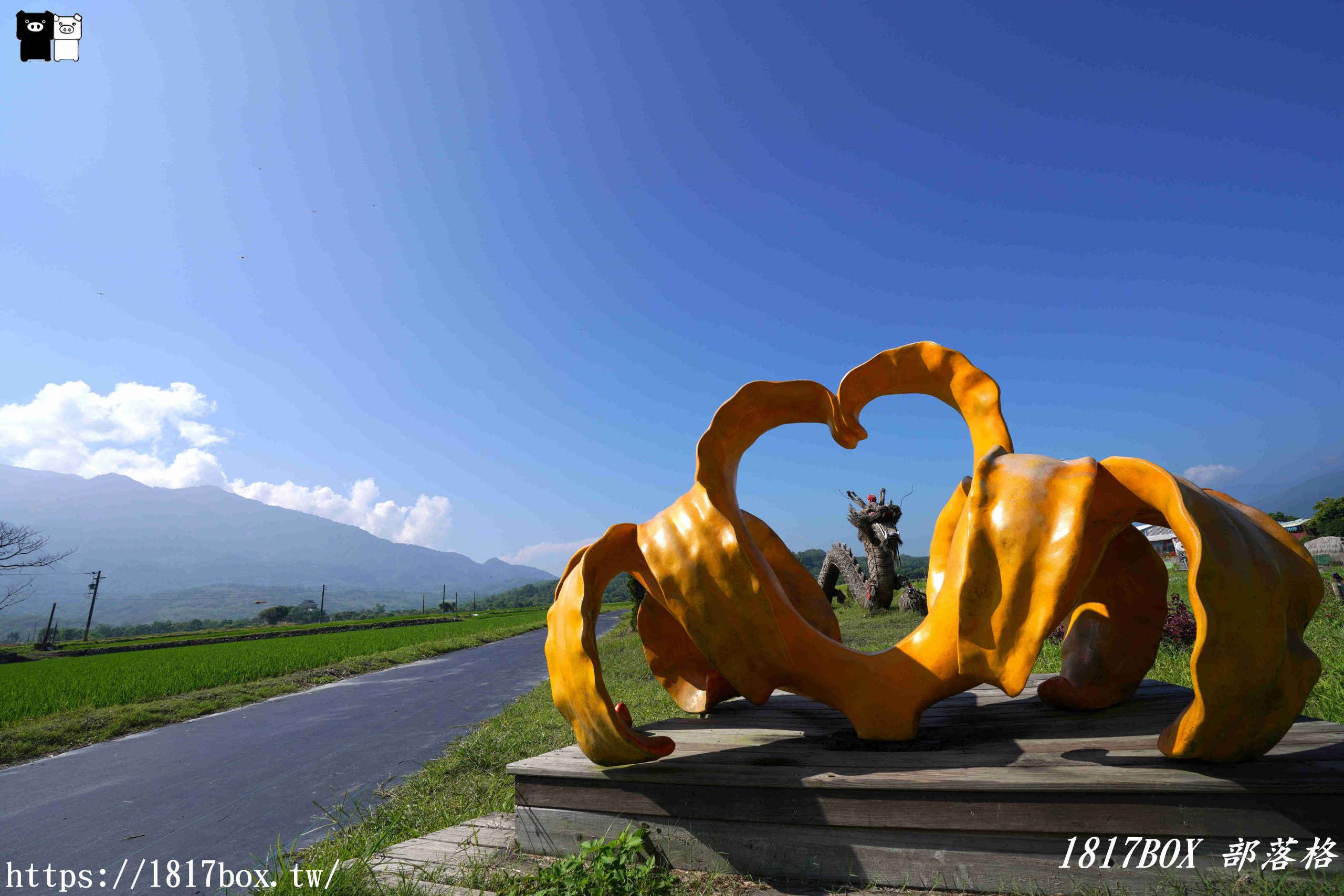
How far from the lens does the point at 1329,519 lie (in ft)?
150

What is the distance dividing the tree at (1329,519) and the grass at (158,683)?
5734 cm

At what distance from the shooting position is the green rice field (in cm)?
1248

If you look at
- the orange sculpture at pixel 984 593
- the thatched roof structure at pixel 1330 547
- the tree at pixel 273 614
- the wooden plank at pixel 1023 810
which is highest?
the thatched roof structure at pixel 1330 547

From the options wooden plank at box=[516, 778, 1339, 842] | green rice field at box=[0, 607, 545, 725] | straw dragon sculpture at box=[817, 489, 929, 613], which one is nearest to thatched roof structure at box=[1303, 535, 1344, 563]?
straw dragon sculpture at box=[817, 489, 929, 613]

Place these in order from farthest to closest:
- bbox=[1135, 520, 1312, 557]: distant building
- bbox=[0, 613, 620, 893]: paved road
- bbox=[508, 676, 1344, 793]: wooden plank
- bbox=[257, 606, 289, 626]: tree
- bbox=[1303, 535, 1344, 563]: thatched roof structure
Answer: bbox=[257, 606, 289, 626]: tree
bbox=[1135, 520, 1312, 557]: distant building
bbox=[1303, 535, 1344, 563]: thatched roof structure
bbox=[0, 613, 620, 893]: paved road
bbox=[508, 676, 1344, 793]: wooden plank

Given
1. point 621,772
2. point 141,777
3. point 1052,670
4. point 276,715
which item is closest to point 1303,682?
point 621,772

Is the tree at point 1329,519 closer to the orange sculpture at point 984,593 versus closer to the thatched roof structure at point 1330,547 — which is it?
the thatched roof structure at point 1330,547

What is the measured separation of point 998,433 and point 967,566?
1117 millimetres

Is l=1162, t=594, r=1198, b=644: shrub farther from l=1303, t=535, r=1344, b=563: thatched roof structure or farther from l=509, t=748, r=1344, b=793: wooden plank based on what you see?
l=1303, t=535, r=1344, b=563: thatched roof structure

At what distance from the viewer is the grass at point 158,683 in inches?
378

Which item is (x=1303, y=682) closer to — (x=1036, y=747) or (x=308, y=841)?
(x=1036, y=747)

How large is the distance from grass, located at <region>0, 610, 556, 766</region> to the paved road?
2.27ft

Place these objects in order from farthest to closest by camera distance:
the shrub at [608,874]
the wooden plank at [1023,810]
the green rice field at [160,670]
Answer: the green rice field at [160,670], the shrub at [608,874], the wooden plank at [1023,810]

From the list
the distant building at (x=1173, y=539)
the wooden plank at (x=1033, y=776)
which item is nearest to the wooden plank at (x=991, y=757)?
the wooden plank at (x=1033, y=776)
